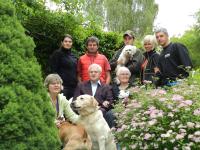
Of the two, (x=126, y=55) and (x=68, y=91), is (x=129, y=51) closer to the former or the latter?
(x=126, y=55)

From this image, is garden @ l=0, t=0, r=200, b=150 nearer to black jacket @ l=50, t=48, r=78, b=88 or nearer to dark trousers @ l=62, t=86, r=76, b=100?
black jacket @ l=50, t=48, r=78, b=88

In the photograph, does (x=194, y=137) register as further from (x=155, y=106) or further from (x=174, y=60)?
(x=174, y=60)

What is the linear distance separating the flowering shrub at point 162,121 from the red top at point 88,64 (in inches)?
114

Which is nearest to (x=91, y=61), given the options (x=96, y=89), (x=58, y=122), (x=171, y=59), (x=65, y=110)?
(x=96, y=89)

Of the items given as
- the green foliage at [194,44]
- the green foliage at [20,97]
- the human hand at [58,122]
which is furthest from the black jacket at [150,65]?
the green foliage at [194,44]

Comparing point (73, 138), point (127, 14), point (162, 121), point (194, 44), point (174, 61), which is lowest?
point (73, 138)

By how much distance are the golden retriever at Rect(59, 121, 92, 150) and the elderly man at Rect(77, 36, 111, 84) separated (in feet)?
8.04

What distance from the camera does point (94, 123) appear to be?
24.3 ft

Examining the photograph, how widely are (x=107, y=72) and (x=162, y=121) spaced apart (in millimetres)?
3731

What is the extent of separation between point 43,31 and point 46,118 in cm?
809

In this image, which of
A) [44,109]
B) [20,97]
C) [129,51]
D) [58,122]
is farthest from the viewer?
[129,51]

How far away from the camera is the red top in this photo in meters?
9.03

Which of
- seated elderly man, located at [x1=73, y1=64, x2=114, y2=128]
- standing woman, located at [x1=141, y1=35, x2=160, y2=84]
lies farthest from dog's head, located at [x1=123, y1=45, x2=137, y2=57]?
seated elderly man, located at [x1=73, y1=64, x2=114, y2=128]

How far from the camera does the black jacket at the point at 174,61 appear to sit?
7547mm
